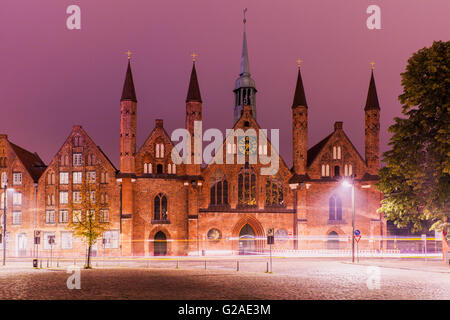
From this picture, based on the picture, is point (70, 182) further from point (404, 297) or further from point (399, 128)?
point (404, 297)

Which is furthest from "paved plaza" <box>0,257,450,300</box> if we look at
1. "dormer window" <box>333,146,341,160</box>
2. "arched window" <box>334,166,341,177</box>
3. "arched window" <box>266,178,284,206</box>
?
"dormer window" <box>333,146,341,160</box>

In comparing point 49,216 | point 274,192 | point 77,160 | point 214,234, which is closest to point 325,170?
point 274,192

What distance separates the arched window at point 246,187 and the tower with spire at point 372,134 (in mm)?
14342

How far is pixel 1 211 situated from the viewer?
194 feet

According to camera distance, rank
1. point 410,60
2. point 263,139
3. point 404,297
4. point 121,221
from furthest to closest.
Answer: point 263,139, point 121,221, point 410,60, point 404,297

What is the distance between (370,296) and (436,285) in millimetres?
6096

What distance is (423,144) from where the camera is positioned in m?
31.4

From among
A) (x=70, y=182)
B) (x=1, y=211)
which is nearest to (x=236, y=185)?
(x=70, y=182)

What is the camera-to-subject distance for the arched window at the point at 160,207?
59281mm

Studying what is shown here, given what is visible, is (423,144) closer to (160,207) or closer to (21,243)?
(160,207)

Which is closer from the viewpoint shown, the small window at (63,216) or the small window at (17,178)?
the small window at (63,216)

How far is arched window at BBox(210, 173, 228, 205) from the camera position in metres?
60.0

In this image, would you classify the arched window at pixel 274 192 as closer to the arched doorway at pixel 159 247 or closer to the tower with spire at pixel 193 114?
the tower with spire at pixel 193 114

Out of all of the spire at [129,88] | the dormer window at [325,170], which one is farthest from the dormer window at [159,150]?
the dormer window at [325,170]
